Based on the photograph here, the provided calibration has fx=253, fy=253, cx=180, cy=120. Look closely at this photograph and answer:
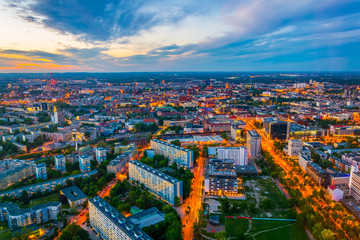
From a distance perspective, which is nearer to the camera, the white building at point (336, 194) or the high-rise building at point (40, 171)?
the white building at point (336, 194)

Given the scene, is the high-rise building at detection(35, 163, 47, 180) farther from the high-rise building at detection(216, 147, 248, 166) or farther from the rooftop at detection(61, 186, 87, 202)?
the high-rise building at detection(216, 147, 248, 166)

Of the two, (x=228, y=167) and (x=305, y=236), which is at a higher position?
(x=228, y=167)

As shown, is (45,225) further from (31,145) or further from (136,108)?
(136,108)

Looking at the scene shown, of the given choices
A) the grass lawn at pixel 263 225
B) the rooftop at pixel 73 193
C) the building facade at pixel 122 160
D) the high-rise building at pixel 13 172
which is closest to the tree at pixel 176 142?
the building facade at pixel 122 160

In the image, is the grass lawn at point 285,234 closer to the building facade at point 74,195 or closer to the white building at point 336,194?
the white building at point 336,194

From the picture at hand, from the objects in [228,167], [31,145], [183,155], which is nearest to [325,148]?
[228,167]

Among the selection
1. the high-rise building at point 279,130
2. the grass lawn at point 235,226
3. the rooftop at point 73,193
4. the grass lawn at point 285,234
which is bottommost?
the grass lawn at point 285,234

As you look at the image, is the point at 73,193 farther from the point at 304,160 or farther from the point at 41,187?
the point at 304,160

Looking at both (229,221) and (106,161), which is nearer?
(229,221)
